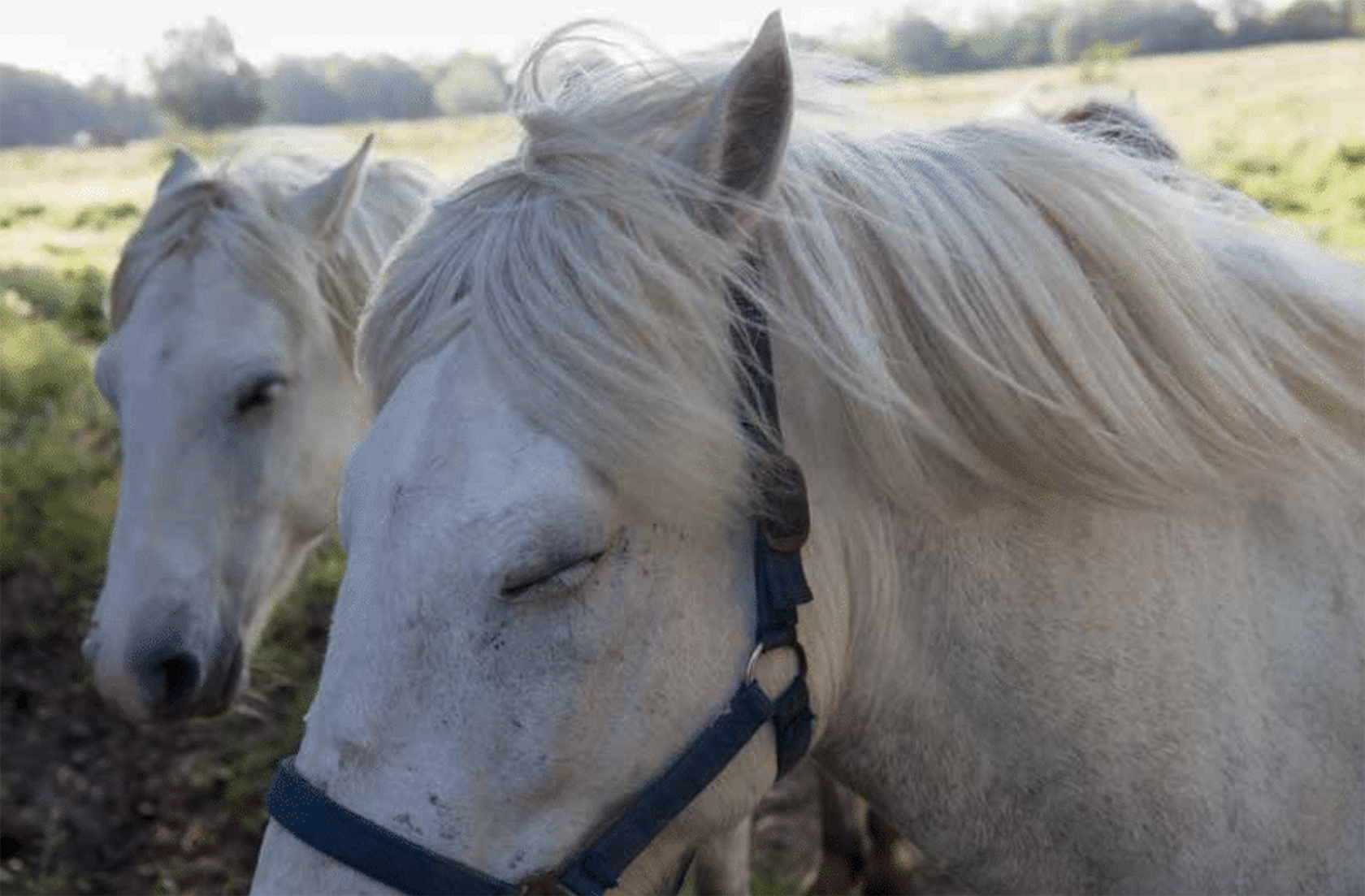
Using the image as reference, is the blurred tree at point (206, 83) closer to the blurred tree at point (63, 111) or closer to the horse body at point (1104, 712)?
the blurred tree at point (63, 111)

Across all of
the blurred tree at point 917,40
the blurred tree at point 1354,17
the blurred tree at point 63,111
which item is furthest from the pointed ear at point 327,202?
the blurred tree at point 1354,17

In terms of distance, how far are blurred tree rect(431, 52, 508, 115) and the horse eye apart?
0.86 metres

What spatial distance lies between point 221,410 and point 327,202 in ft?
2.16

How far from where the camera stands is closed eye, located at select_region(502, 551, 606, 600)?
120 cm

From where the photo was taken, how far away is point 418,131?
34.0 metres

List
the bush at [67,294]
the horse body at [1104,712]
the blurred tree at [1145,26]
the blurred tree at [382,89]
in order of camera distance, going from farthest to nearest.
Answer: the blurred tree at [382,89] < the blurred tree at [1145,26] < the bush at [67,294] < the horse body at [1104,712]

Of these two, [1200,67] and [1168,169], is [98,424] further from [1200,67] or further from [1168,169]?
[1200,67]

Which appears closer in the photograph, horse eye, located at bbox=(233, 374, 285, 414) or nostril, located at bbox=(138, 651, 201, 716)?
nostril, located at bbox=(138, 651, 201, 716)

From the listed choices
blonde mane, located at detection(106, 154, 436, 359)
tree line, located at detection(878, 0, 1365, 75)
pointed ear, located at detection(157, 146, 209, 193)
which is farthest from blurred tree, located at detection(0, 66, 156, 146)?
blonde mane, located at detection(106, 154, 436, 359)

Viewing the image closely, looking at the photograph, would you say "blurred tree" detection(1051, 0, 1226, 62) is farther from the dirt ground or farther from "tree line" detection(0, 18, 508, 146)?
the dirt ground

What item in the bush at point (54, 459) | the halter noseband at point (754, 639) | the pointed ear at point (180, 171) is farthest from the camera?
the bush at point (54, 459)

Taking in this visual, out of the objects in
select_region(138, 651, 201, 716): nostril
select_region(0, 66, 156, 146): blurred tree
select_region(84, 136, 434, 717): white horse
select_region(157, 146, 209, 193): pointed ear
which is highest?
select_region(157, 146, 209, 193): pointed ear

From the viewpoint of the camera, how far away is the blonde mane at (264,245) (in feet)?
10.1

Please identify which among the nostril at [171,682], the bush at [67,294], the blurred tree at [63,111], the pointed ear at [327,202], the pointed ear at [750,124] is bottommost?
the blurred tree at [63,111]
